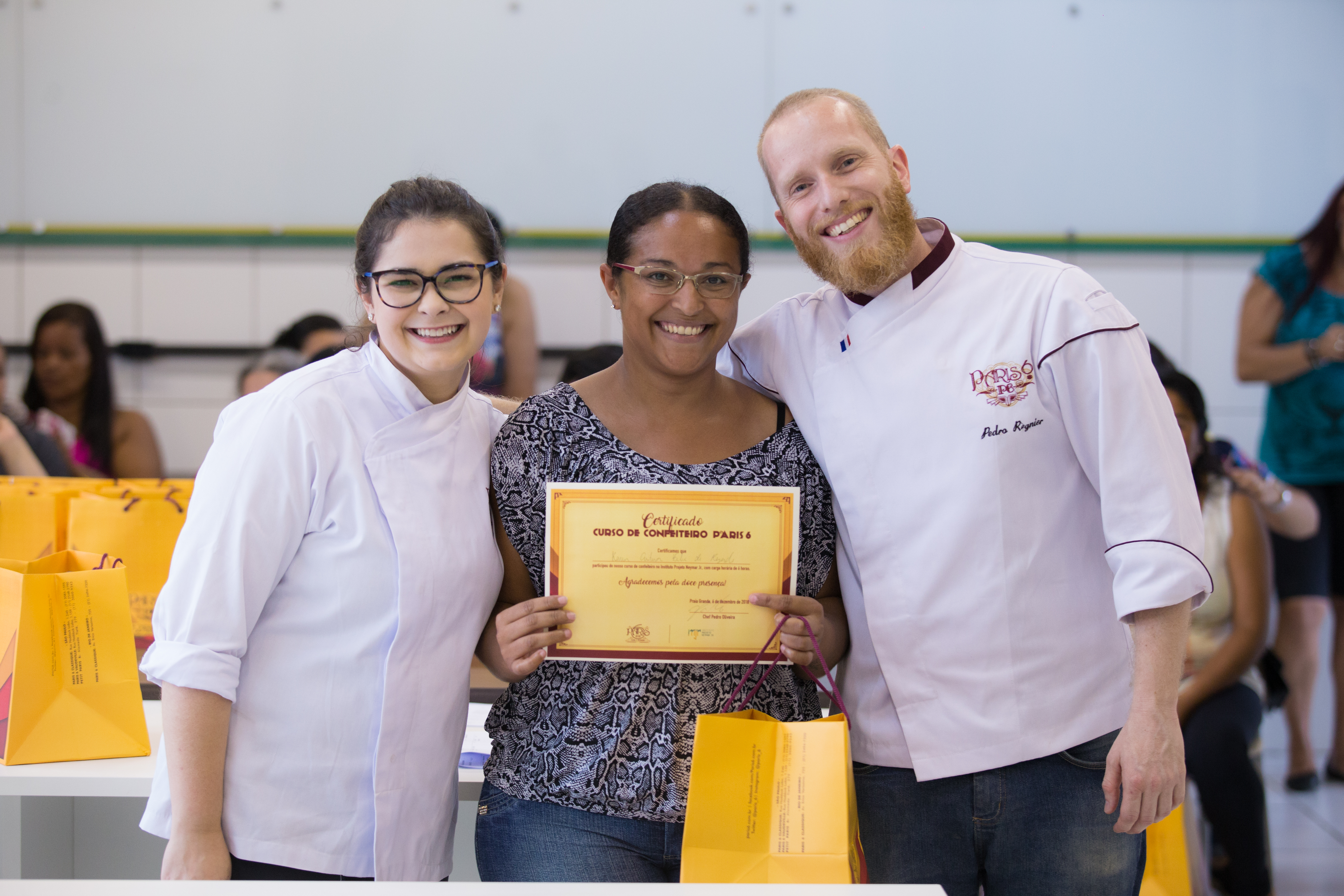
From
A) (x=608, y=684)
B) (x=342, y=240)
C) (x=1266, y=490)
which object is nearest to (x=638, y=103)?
(x=342, y=240)

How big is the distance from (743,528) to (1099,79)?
4044mm

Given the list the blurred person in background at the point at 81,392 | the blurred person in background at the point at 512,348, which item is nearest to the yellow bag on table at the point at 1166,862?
the blurred person in background at the point at 512,348

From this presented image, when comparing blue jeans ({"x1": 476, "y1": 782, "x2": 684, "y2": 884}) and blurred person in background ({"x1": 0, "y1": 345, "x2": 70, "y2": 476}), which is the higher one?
blurred person in background ({"x1": 0, "y1": 345, "x2": 70, "y2": 476})

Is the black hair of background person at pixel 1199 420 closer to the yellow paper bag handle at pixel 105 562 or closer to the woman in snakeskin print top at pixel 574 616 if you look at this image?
the woman in snakeskin print top at pixel 574 616

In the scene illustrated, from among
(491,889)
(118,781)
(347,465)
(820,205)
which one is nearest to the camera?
(491,889)

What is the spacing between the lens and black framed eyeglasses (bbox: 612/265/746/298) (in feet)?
5.86

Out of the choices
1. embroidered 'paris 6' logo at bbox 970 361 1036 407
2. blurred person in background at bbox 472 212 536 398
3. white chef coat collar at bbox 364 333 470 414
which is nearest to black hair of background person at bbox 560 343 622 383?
blurred person in background at bbox 472 212 536 398

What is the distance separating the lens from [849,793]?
1535 millimetres

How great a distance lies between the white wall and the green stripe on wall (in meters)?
0.08

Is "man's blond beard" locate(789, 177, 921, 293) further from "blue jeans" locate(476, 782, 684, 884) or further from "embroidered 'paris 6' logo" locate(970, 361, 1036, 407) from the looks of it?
"blue jeans" locate(476, 782, 684, 884)

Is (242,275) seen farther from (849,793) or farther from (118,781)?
(849,793)

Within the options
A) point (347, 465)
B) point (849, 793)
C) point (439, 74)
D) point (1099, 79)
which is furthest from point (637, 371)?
point (1099, 79)

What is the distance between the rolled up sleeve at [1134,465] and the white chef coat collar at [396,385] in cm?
102

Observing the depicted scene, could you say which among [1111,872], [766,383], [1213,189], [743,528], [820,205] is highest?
A: [1213,189]
